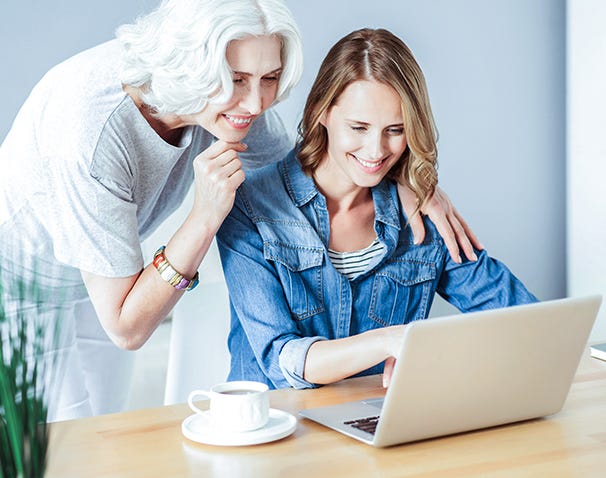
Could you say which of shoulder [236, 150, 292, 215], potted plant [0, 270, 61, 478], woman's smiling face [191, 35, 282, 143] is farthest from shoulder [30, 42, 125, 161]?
potted plant [0, 270, 61, 478]

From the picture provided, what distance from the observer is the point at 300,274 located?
5.34 feet

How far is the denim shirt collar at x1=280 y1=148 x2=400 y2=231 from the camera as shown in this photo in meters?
1.69

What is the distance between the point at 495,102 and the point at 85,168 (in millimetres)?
2131

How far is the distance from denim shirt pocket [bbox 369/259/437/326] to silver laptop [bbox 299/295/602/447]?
49cm

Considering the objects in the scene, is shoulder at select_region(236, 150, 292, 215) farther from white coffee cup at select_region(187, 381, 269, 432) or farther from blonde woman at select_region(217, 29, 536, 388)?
white coffee cup at select_region(187, 381, 269, 432)

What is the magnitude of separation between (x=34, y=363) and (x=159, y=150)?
1.07 meters

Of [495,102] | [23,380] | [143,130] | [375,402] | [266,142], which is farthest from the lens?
[495,102]

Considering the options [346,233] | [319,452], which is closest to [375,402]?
[319,452]

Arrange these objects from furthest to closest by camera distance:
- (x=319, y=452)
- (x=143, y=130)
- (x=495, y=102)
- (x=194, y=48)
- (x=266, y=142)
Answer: (x=495, y=102) → (x=266, y=142) → (x=143, y=130) → (x=194, y=48) → (x=319, y=452)

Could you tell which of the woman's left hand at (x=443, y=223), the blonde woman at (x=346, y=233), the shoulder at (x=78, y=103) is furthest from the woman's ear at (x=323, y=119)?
the shoulder at (x=78, y=103)

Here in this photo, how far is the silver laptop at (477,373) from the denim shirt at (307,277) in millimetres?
368

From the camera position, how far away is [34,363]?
0.60 metres

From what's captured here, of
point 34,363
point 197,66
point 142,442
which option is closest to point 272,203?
point 197,66

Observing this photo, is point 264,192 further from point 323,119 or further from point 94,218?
point 94,218
